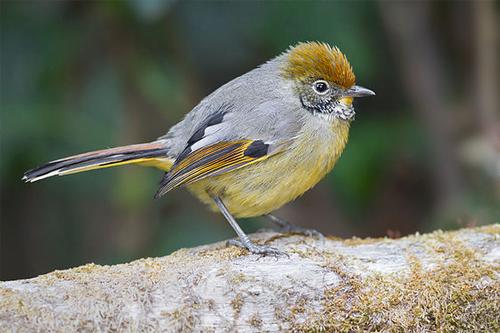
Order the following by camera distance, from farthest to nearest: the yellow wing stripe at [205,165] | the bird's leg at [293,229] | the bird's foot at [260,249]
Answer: the bird's leg at [293,229], the yellow wing stripe at [205,165], the bird's foot at [260,249]

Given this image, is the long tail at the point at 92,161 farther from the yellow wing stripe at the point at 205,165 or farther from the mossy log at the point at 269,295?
the mossy log at the point at 269,295

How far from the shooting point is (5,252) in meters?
6.43

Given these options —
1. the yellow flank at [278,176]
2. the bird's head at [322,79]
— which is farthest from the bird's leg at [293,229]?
the bird's head at [322,79]

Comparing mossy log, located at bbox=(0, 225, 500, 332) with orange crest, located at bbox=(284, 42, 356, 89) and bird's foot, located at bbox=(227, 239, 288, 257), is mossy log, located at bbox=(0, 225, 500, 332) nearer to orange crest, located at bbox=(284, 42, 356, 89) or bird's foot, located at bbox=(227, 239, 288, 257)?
bird's foot, located at bbox=(227, 239, 288, 257)

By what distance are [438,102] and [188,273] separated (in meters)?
3.70

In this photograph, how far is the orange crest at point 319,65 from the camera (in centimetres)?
394

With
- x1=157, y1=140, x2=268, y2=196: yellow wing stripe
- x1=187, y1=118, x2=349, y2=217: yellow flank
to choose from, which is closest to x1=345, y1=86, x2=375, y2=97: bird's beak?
x1=187, y1=118, x2=349, y2=217: yellow flank

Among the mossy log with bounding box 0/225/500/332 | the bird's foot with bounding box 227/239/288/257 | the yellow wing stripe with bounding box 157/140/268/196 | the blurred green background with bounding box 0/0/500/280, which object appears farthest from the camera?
the blurred green background with bounding box 0/0/500/280

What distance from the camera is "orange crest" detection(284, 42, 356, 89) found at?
394 centimetres

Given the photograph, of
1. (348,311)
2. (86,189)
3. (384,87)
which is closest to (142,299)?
(348,311)

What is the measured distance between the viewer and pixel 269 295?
3027 millimetres

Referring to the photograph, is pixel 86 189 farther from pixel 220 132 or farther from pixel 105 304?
pixel 105 304

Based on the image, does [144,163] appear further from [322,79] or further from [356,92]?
[356,92]

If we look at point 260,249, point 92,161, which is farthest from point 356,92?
point 92,161
